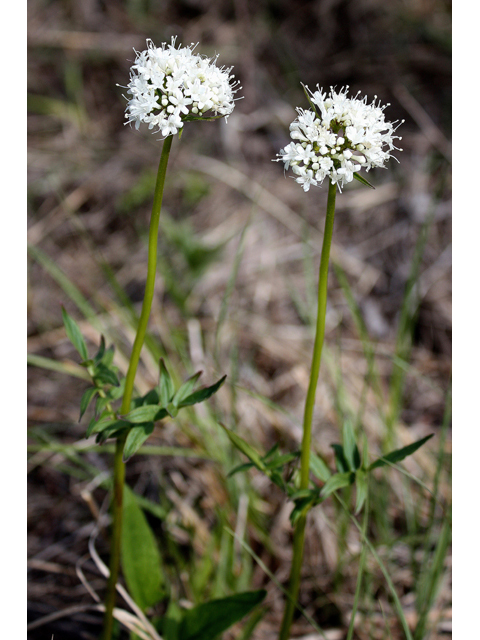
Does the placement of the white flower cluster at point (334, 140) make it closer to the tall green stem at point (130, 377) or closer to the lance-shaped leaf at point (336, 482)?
the tall green stem at point (130, 377)

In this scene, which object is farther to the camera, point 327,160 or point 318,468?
point 318,468

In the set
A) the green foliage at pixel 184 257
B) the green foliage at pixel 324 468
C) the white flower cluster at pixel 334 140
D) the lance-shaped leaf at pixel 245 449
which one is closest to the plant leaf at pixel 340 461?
the green foliage at pixel 324 468

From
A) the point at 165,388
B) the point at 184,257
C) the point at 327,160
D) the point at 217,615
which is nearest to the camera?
the point at 327,160

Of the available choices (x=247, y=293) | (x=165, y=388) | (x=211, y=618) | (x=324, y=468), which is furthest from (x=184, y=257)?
(x=211, y=618)

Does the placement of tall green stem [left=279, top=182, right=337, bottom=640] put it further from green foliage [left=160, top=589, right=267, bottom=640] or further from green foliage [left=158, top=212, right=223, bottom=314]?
green foliage [left=158, top=212, right=223, bottom=314]

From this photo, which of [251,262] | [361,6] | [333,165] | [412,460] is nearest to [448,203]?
[251,262]

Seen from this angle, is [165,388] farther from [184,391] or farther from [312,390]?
[312,390]

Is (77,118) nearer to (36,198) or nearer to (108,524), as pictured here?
(36,198)

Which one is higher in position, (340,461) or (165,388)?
(165,388)
